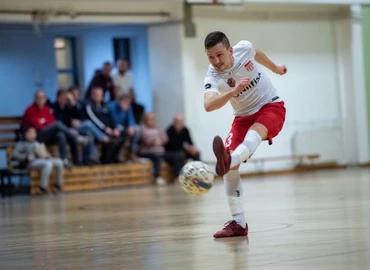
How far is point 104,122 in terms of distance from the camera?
62.1 ft

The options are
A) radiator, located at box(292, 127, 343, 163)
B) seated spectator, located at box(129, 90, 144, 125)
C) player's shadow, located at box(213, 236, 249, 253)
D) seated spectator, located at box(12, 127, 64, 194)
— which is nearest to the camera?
player's shadow, located at box(213, 236, 249, 253)

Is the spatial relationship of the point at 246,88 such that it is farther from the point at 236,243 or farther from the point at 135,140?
the point at 135,140

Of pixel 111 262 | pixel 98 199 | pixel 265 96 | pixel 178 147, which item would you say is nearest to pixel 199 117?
pixel 178 147

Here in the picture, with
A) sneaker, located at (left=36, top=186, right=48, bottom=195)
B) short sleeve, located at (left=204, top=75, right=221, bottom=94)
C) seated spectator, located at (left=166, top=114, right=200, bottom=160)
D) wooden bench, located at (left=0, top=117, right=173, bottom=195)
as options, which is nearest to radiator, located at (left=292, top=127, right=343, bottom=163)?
seated spectator, located at (left=166, top=114, right=200, bottom=160)

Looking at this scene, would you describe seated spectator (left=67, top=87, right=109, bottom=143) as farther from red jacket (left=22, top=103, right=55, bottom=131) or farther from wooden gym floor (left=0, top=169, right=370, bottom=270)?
wooden gym floor (left=0, top=169, right=370, bottom=270)

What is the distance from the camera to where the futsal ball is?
6.70 m

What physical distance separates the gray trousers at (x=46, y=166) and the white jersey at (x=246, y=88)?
10.7 meters

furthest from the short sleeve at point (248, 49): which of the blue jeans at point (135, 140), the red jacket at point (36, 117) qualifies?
the blue jeans at point (135, 140)

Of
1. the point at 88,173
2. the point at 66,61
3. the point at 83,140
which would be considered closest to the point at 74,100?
the point at 83,140

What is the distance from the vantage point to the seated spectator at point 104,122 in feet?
61.4

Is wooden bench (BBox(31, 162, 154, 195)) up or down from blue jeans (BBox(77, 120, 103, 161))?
down

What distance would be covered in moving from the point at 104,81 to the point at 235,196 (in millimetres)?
13060

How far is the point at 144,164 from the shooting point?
19750 mm

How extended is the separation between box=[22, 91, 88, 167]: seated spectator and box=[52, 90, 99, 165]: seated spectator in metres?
0.41
